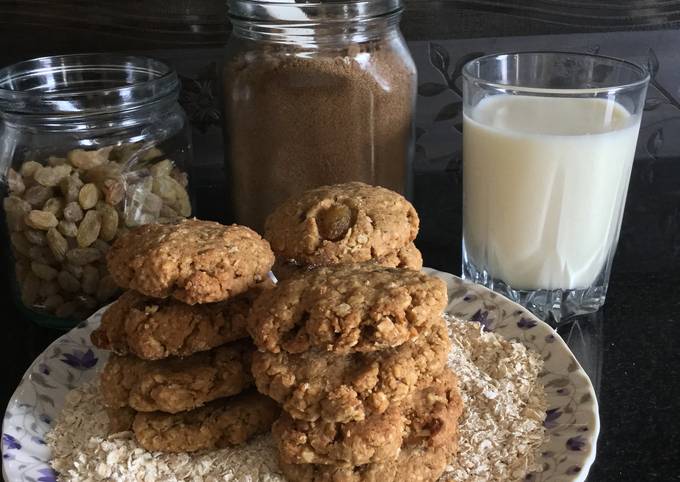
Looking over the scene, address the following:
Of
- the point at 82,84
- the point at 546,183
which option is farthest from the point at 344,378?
the point at 82,84

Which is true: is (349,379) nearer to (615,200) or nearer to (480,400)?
(480,400)

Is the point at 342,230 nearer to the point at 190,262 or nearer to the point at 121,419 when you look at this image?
the point at 190,262

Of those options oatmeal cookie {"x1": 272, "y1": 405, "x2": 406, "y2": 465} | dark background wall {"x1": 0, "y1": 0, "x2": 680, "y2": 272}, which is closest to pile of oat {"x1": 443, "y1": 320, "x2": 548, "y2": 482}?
oatmeal cookie {"x1": 272, "y1": 405, "x2": 406, "y2": 465}

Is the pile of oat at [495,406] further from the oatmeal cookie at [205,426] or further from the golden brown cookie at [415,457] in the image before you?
the oatmeal cookie at [205,426]

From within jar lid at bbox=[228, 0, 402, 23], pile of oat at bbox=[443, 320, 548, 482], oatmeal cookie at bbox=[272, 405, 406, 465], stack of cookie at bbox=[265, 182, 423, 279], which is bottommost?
pile of oat at bbox=[443, 320, 548, 482]

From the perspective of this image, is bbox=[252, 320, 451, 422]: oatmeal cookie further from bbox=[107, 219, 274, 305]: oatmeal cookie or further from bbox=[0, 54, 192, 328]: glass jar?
bbox=[0, 54, 192, 328]: glass jar
